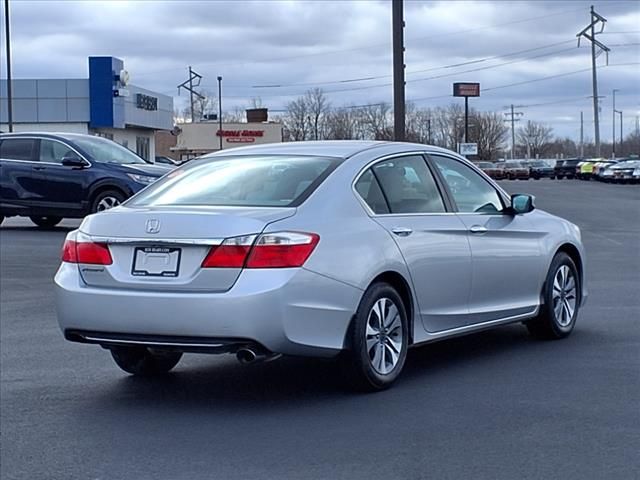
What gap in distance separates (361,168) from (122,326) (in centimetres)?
192

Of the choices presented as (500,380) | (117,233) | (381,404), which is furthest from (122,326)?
(500,380)

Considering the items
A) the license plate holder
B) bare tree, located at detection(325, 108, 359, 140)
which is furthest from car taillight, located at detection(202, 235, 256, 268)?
bare tree, located at detection(325, 108, 359, 140)

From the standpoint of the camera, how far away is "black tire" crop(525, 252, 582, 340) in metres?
8.82

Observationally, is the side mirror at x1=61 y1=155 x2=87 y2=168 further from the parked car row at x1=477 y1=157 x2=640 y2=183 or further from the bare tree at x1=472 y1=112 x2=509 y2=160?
the bare tree at x1=472 y1=112 x2=509 y2=160

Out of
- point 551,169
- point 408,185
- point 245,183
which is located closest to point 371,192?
point 408,185

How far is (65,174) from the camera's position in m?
18.8

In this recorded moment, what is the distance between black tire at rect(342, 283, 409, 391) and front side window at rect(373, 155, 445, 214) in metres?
0.70

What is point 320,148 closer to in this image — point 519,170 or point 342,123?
point 342,123

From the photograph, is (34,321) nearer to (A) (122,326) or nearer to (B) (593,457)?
(A) (122,326)

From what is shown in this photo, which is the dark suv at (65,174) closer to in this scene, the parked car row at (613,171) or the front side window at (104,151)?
the front side window at (104,151)

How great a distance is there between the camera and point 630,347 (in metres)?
8.66

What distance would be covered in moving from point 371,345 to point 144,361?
1789 millimetres

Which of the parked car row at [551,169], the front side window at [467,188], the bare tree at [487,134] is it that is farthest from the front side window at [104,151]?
the bare tree at [487,134]

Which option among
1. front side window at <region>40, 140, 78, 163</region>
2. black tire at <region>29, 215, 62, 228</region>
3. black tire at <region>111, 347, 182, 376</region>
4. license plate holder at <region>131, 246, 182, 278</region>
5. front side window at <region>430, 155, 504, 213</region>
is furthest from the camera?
black tire at <region>29, 215, 62, 228</region>
